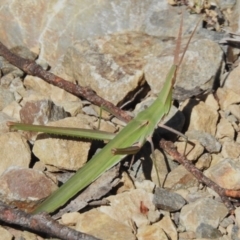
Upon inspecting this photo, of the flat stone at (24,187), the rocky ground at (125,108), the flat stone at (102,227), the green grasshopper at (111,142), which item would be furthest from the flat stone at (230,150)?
the flat stone at (24,187)

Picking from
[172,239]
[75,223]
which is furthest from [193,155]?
[75,223]

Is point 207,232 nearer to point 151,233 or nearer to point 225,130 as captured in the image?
point 151,233

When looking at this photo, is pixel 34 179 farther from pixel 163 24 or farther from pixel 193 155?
pixel 163 24

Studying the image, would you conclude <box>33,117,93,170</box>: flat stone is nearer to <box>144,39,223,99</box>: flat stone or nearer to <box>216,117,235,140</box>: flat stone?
<box>144,39,223,99</box>: flat stone

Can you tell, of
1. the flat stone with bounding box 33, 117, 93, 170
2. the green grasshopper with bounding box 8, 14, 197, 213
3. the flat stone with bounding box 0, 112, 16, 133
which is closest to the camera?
the green grasshopper with bounding box 8, 14, 197, 213

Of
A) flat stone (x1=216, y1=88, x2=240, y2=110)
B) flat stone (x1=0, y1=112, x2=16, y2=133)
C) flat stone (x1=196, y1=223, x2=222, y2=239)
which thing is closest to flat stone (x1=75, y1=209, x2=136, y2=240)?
flat stone (x1=196, y1=223, x2=222, y2=239)

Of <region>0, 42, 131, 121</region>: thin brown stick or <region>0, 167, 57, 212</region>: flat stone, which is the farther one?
<region>0, 42, 131, 121</region>: thin brown stick

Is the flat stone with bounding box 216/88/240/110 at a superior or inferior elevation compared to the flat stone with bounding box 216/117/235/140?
superior
